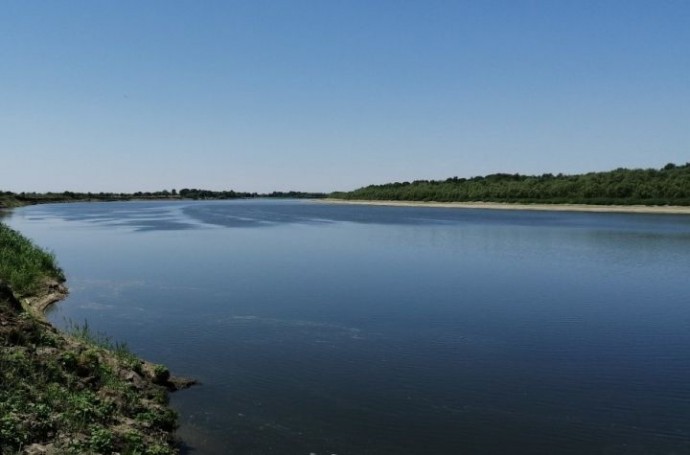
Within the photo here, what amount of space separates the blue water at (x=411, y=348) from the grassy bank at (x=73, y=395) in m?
0.75

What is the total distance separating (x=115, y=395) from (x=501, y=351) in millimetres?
9717

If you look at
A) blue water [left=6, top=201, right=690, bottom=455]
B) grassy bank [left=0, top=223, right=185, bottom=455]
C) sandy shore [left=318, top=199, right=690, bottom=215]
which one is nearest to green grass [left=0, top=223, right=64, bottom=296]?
blue water [left=6, top=201, right=690, bottom=455]

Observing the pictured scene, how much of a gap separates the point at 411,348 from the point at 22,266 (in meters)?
17.5

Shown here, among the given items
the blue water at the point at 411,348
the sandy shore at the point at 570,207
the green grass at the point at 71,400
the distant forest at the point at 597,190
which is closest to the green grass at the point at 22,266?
the blue water at the point at 411,348

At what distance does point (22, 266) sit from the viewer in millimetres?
24297

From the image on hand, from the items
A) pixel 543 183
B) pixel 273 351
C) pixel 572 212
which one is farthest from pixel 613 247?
pixel 543 183

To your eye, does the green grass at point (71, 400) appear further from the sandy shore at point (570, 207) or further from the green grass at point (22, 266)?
the sandy shore at point (570, 207)

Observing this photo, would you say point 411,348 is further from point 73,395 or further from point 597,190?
point 597,190

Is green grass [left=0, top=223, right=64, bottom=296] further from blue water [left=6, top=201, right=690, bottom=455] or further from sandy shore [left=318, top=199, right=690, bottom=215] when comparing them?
sandy shore [left=318, top=199, right=690, bottom=215]

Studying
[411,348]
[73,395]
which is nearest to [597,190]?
[411,348]

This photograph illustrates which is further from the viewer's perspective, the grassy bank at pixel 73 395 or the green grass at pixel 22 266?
the green grass at pixel 22 266

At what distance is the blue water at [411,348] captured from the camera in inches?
417

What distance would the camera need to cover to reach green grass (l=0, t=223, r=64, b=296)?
72.5 feet

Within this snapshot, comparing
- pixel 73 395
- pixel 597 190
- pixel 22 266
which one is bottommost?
pixel 73 395
